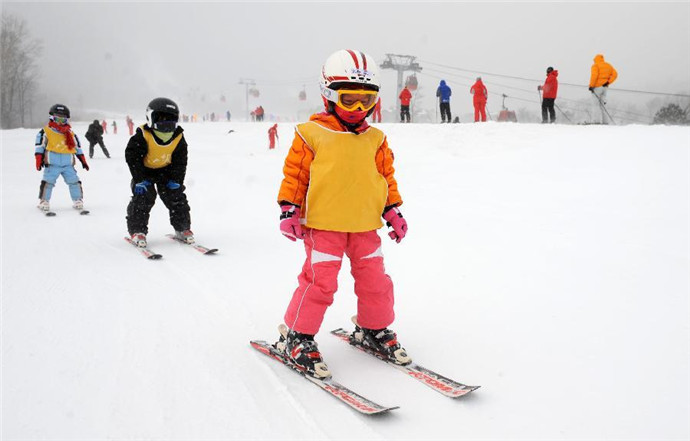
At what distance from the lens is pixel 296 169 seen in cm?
294

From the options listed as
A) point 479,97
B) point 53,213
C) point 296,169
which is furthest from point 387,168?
Result: point 479,97

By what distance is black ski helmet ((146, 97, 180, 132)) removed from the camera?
228 inches

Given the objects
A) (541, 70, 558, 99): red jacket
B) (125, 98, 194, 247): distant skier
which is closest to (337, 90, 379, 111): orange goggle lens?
(125, 98, 194, 247): distant skier

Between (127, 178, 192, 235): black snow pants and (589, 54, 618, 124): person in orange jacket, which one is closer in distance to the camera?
(127, 178, 192, 235): black snow pants

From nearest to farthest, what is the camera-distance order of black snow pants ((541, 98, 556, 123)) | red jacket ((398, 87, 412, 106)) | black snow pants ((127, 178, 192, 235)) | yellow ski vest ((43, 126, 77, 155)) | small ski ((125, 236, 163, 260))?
small ski ((125, 236, 163, 260)) < black snow pants ((127, 178, 192, 235)) < yellow ski vest ((43, 126, 77, 155)) < black snow pants ((541, 98, 556, 123)) < red jacket ((398, 87, 412, 106))

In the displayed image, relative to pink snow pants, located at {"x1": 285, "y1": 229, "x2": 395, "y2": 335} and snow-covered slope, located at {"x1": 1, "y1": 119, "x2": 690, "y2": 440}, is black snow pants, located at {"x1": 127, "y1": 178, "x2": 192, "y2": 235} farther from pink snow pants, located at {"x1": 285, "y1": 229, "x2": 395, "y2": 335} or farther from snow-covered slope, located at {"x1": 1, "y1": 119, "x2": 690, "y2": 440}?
pink snow pants, located at {"x1": 285, "y1": 229, "x2": 395, "y2": 335}

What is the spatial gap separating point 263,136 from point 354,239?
26.4 meters

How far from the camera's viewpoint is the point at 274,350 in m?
3.12

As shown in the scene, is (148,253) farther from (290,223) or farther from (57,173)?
(57,173)

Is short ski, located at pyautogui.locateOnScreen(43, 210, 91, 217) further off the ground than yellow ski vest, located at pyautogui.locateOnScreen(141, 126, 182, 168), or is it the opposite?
yellow ski vest, located at pyautogui.locateOnScreen(141, 126, 182, 168)

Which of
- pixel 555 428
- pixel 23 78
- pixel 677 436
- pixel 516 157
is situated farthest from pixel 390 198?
pixel 23 78

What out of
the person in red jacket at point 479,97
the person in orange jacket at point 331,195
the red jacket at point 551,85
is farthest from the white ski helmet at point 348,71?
the person in red jacket at point 479,97

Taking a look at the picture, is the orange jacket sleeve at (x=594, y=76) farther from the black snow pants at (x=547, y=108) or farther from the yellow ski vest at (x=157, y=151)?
the yellow ski vest at (x=157, y=151)

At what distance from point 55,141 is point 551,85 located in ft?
42.7
